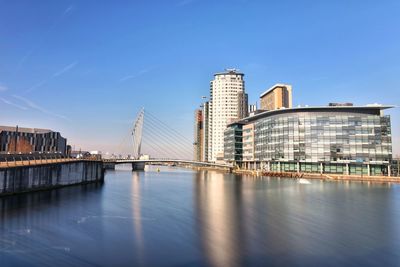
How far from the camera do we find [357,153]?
439 feet

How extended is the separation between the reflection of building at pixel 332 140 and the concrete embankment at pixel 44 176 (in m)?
90.2

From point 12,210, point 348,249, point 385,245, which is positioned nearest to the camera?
point 348,249

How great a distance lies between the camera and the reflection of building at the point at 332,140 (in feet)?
433

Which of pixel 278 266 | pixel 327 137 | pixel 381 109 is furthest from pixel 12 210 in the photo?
pixel 381 109

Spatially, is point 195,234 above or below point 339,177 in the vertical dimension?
below

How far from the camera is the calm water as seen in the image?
2603 centimetres

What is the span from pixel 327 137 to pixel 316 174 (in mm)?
17878

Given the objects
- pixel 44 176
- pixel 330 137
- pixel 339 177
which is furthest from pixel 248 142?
pixel 44 176

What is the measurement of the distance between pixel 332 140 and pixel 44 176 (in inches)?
4499

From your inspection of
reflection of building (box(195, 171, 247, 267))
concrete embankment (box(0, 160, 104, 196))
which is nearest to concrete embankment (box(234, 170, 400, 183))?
concrete embankment (box(0, 160, 104, 196))

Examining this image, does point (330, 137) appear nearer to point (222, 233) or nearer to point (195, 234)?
point (222, 233)

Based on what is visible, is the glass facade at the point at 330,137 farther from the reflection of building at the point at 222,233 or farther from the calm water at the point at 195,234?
the reflection of building at the point at 222,233

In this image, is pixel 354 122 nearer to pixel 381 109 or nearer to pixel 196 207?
pixel 381 109

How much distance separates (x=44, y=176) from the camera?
234 ft
